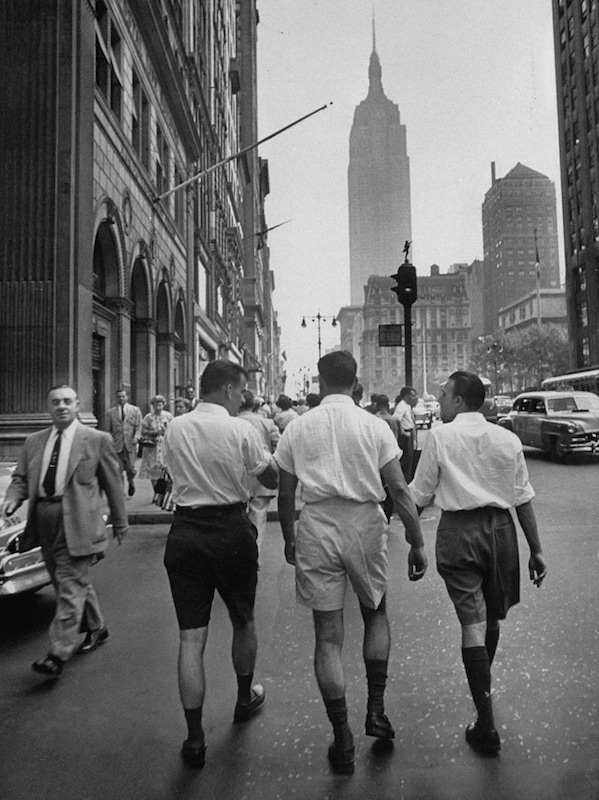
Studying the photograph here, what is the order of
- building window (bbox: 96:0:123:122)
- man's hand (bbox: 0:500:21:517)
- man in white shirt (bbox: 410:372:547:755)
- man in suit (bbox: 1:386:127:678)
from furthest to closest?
1. building window (bbox: 96:0:123:122)
2. man's hand (bbox: 0:500:21:517)
3. man in suit (bbox: 1:386:127:678)
4. man in white shirt (bbox: 410:372:547:755)

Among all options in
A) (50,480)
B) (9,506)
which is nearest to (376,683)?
(50,480)

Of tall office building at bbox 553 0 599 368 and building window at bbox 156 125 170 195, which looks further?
tall office building at bbox 553 0 599 368

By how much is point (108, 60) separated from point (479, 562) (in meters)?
16.9

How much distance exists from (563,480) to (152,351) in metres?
13.1

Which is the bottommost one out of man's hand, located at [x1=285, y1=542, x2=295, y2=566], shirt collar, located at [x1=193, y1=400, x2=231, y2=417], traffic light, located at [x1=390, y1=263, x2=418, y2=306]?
man's hand, located at [x1=285, y1=542, x2=295, y2=566]

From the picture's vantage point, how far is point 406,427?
33.8ft

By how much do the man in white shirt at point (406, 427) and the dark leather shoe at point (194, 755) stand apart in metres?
7.29

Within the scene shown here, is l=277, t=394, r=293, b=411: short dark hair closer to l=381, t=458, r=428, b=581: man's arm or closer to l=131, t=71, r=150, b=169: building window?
l=381, t=458, r=428, b=581: man's arm

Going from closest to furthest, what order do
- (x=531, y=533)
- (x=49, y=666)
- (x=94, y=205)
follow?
1. (x=531, y=533)
2. (x=49, y=666)
3. (x=94, y=205)

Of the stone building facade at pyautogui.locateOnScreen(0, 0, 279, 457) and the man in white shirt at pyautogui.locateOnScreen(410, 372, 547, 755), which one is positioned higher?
the stone building facade at pyautogui.locateOnScreen(0, 0, 279, 457)

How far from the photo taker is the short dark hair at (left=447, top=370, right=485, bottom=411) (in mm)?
3416

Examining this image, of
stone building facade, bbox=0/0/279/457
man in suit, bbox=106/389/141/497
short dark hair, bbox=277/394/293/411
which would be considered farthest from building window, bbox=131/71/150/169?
short dark hair, bbox=277/394/293/411

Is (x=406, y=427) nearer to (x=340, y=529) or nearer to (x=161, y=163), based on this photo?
(x=340, y=529)

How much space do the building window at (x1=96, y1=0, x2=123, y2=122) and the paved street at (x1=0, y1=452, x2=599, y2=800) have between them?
14400mm
